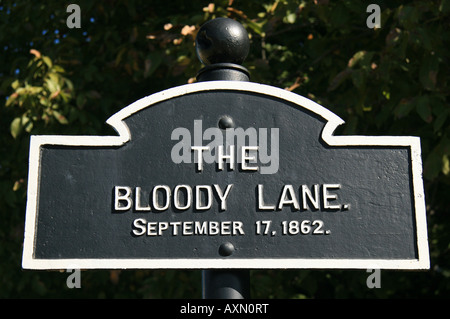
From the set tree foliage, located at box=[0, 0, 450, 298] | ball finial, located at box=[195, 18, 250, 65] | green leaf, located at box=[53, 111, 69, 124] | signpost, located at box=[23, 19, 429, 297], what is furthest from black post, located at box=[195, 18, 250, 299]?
green leaf, located at box=[53, 111, 69, 124]

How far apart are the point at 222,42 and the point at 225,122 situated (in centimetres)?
45

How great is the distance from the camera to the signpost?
2.20 metres

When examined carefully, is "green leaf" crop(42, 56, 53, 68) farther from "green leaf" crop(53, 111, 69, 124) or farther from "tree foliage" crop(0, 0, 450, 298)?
"green leaf" crop(53, 111, 69, 124)

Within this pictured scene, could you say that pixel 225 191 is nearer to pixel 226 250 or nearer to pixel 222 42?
pixel 226 250

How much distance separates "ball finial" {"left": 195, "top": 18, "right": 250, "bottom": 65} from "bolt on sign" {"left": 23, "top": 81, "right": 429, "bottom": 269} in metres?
0.26

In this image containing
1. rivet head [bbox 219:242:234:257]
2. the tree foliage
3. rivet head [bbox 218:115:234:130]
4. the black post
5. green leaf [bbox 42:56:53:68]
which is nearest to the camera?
rivet head [bbox 219:242:234:257]

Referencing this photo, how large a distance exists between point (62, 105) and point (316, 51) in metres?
2.30

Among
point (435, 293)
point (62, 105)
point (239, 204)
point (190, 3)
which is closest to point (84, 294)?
point (62, 105)

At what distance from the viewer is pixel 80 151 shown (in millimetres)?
2312

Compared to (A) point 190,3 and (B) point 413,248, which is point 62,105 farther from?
(B) point 413,248

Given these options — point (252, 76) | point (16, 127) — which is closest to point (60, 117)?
point (16, 127)

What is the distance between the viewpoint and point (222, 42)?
2.56 m

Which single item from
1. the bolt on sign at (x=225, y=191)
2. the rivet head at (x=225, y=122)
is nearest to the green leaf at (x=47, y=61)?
the bolt on sign at (x=225, y=191)

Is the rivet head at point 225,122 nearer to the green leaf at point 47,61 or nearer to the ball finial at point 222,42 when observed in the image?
the ball finial at point 222,42
